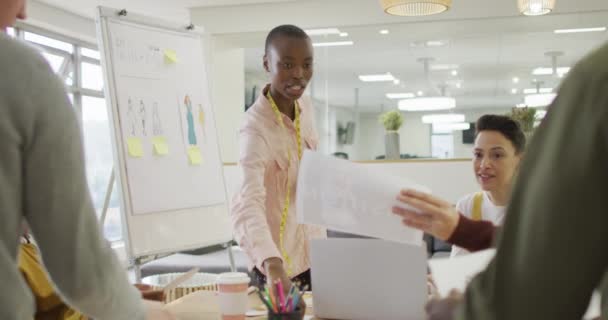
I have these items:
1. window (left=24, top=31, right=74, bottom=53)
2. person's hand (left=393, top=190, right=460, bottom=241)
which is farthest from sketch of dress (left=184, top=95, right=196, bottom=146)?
window (left=24, top=31, right=74, bottom=53)

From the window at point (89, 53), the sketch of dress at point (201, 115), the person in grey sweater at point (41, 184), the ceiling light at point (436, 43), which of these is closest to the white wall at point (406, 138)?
the ceiling light at point (436, 43)

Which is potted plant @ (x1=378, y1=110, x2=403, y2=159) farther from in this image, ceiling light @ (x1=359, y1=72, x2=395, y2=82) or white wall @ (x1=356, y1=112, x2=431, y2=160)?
white wall @ (x1=356, y1=112, x2=431, y2=160)

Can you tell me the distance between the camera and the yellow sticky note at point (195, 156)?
2.96 metres

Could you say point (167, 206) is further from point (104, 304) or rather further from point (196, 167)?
point (104, 304)

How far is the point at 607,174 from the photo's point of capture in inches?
21.2

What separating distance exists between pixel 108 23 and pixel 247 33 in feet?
14.5

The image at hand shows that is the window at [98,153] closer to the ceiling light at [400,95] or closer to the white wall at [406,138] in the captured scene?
the ceiling light at [400,95]

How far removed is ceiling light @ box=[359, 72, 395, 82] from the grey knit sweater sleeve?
416 inches

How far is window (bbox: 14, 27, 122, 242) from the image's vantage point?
747cm

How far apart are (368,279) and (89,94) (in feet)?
23.4

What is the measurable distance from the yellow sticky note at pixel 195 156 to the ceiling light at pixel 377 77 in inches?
336

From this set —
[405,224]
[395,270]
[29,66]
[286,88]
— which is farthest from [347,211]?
[286,88]

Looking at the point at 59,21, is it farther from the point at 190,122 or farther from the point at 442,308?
the point at 442,308

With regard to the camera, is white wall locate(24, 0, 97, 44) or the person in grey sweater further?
white wall locate(24, 0, 97, 44)
